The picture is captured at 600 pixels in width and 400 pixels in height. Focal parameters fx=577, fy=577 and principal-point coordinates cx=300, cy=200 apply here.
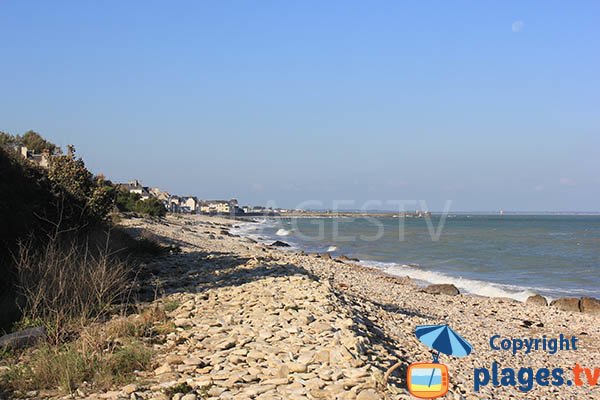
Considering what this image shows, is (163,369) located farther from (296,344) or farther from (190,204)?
(190,204)

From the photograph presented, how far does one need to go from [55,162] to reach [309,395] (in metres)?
11.6

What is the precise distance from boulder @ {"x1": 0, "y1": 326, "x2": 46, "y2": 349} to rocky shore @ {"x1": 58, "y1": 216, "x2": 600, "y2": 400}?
1.80 m

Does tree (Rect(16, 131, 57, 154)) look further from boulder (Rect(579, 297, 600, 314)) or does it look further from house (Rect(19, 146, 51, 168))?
boulder (Rect(579, 297, 600, 314))

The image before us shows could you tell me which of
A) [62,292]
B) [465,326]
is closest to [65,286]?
[62,292]

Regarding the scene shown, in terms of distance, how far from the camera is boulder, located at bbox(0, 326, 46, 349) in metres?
7.92

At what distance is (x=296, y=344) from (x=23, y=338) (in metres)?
3.84

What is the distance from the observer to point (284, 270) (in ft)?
49.0

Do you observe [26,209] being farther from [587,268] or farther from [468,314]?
[587,268]

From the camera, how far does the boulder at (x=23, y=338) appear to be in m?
7.92

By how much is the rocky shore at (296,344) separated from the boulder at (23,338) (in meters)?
1.80

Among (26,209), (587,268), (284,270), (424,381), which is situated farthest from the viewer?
(587,268)

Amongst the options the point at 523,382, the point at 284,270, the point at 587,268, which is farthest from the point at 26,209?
the point at 587,268

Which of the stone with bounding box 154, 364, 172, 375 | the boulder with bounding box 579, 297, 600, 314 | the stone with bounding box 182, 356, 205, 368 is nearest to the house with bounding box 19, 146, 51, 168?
the stone with bounding box 182, 356, 205, 368

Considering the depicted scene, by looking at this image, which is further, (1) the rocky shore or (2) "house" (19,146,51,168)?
(2) "house" (19,146,51,168)
